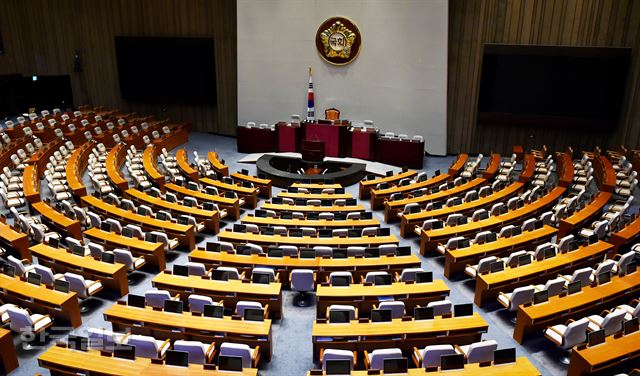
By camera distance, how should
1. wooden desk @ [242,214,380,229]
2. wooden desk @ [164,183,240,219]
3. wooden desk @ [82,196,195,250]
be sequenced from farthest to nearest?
wooden desk @ [164,183,240,219] < wooden desk @ [242,214,380,229] < wooden desk @ [82,196,195,250]

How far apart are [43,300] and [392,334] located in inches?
238

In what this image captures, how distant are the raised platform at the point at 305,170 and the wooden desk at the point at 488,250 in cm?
738

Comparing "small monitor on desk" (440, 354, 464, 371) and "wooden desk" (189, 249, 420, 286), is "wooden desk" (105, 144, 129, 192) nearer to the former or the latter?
"wooden desk" (189, 249, 420, 286)

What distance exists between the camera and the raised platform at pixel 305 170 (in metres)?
17.5

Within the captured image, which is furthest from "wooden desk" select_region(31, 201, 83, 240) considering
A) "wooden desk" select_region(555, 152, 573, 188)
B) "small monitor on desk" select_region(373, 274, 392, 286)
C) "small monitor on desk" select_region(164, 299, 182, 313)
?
"wooden desk" select_region(555, 152, 573, 188)

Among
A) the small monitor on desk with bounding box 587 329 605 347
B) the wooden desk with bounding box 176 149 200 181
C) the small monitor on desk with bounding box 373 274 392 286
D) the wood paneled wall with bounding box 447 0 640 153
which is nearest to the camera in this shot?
the small monitor on desk with bounding box 587 329 605 347

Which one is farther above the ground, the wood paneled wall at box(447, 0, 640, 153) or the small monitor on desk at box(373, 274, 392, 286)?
the wood paneled wall at box(447, 0, 640, 153)

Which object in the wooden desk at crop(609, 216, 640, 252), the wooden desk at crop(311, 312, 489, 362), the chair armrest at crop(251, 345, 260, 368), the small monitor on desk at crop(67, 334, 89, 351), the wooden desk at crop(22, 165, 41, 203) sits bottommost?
the chair armrest at crop(251, 345, 260, 368)

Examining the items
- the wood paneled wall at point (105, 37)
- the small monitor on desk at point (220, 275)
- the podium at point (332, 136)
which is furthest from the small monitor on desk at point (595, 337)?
the wood paneled wall at point (105, 37)

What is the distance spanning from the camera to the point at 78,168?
16734 mm

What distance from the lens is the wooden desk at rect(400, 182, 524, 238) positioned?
42.8ft

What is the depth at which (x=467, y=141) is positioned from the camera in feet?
71.7

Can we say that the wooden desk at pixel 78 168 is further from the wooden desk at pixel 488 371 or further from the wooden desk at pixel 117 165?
the wooden desk at pixel 488 371

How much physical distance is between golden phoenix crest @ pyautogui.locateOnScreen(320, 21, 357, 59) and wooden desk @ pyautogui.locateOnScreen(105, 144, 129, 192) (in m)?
9.74
